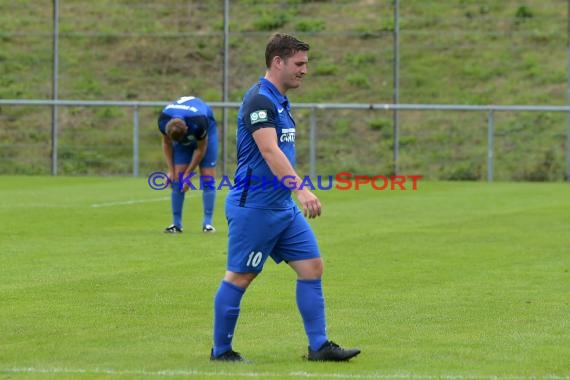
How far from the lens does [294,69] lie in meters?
8.27

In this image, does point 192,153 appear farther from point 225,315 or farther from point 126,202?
point 225,315

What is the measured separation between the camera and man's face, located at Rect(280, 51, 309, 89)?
324 inches

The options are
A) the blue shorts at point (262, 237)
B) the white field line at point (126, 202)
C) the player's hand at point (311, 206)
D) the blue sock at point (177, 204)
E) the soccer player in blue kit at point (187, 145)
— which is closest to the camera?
the player's hand at point (311, 206)

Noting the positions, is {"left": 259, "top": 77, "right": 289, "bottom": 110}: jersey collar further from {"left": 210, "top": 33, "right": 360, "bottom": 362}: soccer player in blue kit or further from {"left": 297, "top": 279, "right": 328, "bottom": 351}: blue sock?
{"left": 297, "top": 279, "right": 328, "bottom": 351}: blue sock

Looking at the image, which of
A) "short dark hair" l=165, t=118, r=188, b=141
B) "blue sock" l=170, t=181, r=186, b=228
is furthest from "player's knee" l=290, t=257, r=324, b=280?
"blue sock" l=170, t=181, r=186, b=228

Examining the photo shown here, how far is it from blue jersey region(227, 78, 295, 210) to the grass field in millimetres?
974

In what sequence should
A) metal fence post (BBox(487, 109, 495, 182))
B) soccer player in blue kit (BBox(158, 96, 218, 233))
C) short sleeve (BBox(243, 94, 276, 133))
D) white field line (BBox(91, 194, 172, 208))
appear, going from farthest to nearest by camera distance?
metal fence post (BBox(487, 109, 495, 182)), white field line (BBox(91, 194, 172, 208)), soccer player in blue kit (BBox(158, 96, 218, 233)), short sleeve (BBox(243, 94, 276, 133))

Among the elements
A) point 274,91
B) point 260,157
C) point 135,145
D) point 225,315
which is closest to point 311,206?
point 260,157

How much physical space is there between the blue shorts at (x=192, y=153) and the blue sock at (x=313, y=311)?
946cm

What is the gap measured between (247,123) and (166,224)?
35.9 feet

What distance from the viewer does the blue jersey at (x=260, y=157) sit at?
825cm

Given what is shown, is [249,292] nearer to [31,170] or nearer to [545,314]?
[545,314]

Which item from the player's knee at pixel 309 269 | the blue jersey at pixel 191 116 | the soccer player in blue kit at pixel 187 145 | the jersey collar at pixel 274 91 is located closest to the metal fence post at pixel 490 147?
the soccer player in blue kit at pixel 187 145

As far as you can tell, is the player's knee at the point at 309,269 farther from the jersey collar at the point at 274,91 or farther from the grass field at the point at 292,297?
the jersey collar at the point at 274,91
